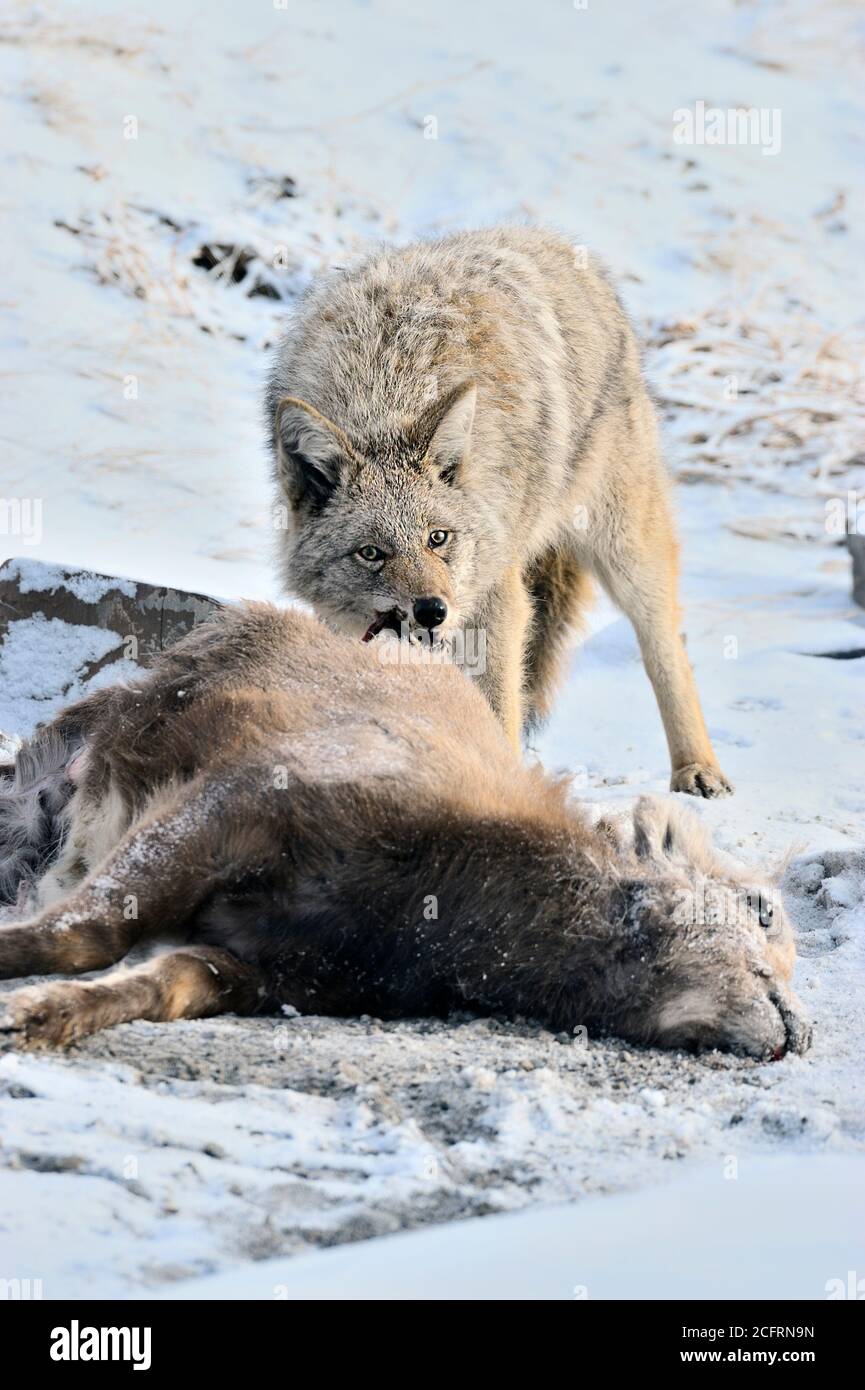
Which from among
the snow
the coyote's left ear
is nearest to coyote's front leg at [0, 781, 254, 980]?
the snow

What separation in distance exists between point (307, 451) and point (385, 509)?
0.37m

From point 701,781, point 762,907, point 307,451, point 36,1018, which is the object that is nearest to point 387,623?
point 307,451

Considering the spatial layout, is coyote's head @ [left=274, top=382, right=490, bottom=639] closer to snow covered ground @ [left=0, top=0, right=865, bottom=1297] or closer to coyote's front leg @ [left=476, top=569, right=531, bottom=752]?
coyote's front leg @ [left=476, top=569, right=531, bottom=752]

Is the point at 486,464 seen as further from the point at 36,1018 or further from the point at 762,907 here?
the point at 36,1018

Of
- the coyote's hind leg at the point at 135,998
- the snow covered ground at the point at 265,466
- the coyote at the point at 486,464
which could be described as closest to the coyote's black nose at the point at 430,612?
the coyote at the point at 486,464

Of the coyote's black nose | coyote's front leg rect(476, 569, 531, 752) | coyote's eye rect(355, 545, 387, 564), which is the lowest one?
coyote's front leg rect(476, 569, 531, 752)

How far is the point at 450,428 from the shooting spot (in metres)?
5.55

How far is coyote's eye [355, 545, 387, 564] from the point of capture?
217 inches

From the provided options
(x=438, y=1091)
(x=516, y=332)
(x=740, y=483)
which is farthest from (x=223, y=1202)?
(x=740, y=483)

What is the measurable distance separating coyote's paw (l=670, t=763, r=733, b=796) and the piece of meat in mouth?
1.64 m

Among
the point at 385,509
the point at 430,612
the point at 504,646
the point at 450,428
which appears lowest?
the point at 504,646

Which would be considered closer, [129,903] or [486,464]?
[129,903]

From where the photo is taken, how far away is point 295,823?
3.11 m

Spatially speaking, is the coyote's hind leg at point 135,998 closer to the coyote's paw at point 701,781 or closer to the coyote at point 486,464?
the coyote at point 486,464
